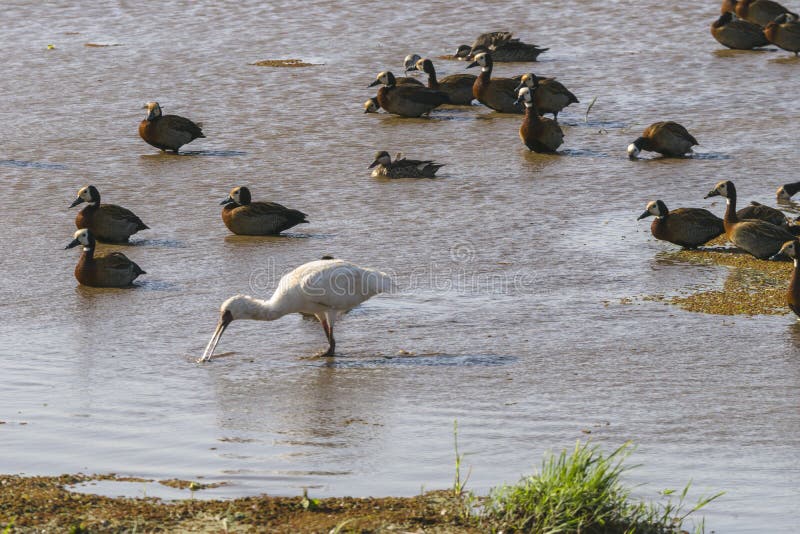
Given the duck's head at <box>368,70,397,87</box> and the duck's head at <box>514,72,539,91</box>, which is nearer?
the duck's head at <box>514,72,539,91</box>

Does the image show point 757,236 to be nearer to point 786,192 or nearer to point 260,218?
point 786,192

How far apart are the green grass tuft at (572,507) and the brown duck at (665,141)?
447 inches

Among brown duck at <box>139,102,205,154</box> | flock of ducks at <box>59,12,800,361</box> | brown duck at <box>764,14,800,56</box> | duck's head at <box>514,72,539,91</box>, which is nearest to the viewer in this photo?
flock of ducks at <box>59,12,800,361</box>

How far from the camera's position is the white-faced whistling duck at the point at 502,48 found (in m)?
24.4

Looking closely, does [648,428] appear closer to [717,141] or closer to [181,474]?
[181,474]

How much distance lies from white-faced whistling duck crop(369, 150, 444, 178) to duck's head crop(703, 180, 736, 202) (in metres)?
3.67

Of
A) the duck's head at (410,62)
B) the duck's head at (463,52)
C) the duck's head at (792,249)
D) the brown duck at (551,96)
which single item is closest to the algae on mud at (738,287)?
the duck's head at (792,249)

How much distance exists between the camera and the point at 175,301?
12.5 m

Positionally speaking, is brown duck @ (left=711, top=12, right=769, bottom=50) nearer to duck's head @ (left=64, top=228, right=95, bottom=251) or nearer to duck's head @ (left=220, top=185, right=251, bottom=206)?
duck's head @ (left=220, top=185, right=251, bottom=206)

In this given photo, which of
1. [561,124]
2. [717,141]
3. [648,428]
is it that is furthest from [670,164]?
[648,428]

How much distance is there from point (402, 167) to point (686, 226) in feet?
13.9

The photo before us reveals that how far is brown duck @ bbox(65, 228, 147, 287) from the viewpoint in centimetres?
1302

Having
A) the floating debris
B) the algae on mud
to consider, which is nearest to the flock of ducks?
the algae on mud

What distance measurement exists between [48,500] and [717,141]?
1364 centimetres
